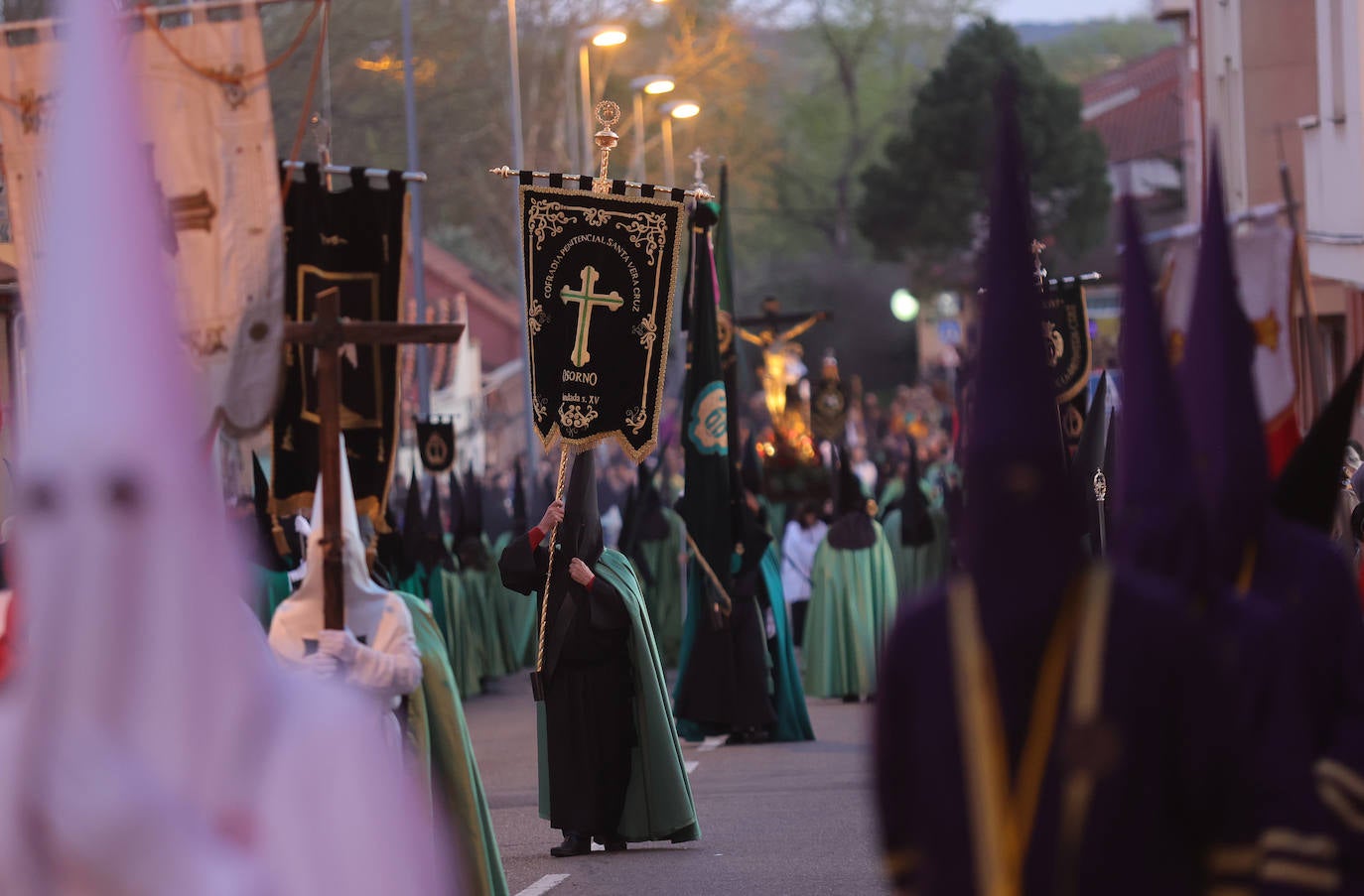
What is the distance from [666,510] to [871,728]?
71.3 feet

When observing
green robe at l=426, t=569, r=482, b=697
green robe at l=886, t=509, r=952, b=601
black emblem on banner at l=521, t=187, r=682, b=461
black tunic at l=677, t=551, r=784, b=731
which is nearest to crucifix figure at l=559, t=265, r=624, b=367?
black emblem on banner at l=521, t=187, r=682, b=461

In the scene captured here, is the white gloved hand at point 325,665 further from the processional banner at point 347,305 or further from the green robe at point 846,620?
the green robe at point 846,620

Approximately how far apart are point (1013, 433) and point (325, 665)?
10.8 feet

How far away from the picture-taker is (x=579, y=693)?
11.7 m

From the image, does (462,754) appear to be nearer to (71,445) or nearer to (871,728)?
(871,728)

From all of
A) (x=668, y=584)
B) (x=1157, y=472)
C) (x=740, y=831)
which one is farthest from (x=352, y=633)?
(x=668, y=584)

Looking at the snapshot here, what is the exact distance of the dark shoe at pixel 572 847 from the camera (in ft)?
38.2

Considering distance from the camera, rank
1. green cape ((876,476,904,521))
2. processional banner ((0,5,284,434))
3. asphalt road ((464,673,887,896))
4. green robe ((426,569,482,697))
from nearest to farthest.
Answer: processional banner ((0,5,284,434))
asphalt road ((464,673,887,896))
green robe ((426,569,482,697))
green cape ((876,476,904,521))

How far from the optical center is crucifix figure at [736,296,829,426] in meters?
24.5

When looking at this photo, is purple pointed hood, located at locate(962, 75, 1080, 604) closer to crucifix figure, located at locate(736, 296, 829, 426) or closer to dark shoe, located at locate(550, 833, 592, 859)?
dark shoe, located at locate(550, 833, 592, 859)

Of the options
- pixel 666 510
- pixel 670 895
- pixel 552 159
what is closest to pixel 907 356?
pixel 552 159

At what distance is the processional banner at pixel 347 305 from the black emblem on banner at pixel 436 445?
1488 cm

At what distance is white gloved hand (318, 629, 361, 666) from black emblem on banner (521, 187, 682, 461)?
5082 mm

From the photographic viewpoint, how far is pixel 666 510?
84.6 ft
